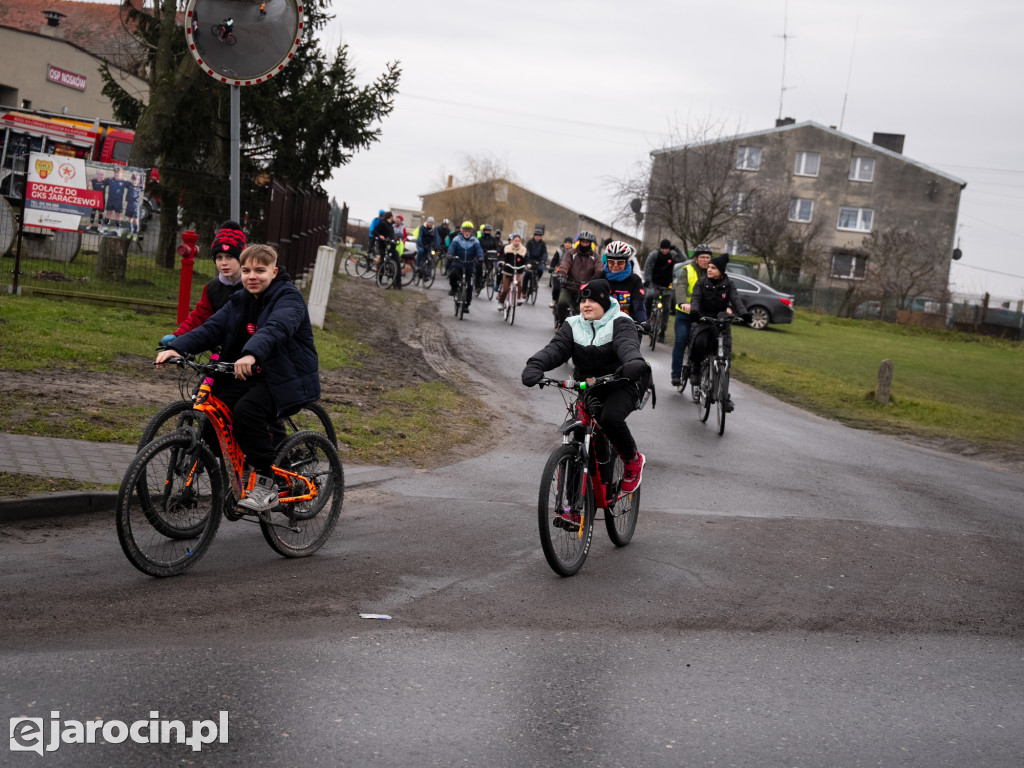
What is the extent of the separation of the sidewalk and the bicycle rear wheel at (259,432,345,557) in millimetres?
1231

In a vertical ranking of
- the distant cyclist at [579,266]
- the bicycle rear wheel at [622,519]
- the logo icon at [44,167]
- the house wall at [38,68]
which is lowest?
the bicycle rear wheel at [622,519]

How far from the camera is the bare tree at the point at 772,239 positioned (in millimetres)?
53906

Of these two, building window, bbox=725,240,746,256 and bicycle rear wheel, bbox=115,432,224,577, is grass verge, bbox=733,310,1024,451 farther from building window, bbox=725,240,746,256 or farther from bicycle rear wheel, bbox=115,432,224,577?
building window, bbox=725,240,746,256

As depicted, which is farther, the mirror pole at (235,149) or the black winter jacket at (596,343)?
the mirror pole at (235,149)

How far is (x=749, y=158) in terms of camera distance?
67625 millimetres

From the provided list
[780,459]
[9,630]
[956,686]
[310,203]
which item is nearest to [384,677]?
[9,630]

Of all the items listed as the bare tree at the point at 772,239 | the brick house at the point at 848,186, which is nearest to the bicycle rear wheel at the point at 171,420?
the bare tree at the point at 772,239

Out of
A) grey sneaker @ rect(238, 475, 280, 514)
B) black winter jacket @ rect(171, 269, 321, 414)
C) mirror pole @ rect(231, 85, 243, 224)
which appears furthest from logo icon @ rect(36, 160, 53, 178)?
grey sneaker @ rect(238, 475, 280, 514)

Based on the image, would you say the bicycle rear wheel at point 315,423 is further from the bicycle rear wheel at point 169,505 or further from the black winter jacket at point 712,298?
the black winter jacket at point 712,298

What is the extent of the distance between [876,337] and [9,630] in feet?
122

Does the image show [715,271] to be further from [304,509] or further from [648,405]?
[304,509]

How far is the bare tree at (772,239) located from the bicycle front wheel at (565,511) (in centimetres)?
4653

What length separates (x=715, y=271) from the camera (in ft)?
46.1

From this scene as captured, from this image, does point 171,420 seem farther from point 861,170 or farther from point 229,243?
point 861,170
